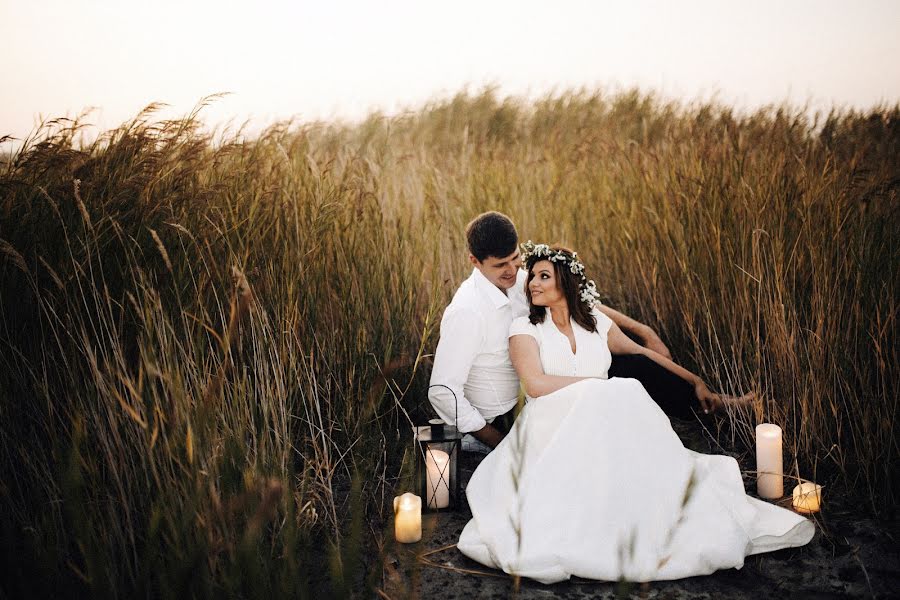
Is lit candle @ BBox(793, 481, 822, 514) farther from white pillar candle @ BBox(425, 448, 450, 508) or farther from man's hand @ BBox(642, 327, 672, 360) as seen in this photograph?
white pillar candle @ BBox(425, 448, 450, 508)

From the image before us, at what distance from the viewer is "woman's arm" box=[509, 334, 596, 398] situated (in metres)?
2.88

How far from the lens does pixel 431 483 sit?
265 centimetres

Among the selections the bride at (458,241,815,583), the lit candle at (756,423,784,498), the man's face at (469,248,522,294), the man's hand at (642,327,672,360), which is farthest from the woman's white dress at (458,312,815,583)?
the man's hand at (642,327,672,360)

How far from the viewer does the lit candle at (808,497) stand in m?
2.51

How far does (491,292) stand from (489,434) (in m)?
0.68

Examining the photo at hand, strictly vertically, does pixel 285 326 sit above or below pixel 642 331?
above

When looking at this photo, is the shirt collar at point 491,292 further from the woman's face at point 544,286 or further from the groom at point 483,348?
the woman's face at point 544,286

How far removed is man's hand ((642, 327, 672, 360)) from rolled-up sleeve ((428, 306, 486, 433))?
3.47 ft

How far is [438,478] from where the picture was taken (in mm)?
2648

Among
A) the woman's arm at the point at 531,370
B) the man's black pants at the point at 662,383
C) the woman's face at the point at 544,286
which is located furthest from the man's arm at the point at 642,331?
the woman's arm at the point at 531,370

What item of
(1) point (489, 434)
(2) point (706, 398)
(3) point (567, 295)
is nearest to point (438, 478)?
(1) point (489, 434)

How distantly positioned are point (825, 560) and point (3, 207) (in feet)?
11.1

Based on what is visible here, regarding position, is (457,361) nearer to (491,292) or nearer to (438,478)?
(491,292)

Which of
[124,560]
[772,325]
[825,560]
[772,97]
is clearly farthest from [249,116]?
[772,97]
